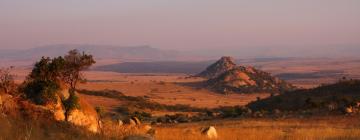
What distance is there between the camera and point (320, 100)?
4562 cm

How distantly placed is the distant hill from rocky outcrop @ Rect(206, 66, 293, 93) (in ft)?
157

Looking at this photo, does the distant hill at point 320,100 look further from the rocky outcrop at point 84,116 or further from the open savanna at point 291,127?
the rocky outcrop at point 84,116

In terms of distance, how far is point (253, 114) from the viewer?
43812 mm

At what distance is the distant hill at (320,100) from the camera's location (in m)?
41.9

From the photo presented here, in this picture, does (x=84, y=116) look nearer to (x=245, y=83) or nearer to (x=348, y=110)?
Answer: (x=348, y=110)

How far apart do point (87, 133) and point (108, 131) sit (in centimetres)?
164

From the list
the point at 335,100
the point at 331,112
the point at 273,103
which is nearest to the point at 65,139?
the point at 331,112

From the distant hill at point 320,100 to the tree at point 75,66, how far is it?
18685 millimetres

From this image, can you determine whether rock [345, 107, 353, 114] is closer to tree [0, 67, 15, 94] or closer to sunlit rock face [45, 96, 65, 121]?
sunlit rock face [45, 96, 65, 121]

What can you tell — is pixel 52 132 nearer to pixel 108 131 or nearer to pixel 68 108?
pixel 108 131

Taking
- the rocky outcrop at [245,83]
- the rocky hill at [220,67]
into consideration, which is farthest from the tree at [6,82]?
the rocky hill at [220,67]

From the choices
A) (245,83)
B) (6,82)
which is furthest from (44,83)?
(245,83)

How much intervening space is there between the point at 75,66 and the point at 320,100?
23.9 m

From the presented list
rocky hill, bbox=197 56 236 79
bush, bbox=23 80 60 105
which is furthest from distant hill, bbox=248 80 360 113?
rocky hill, bbox=197 56 236 79
